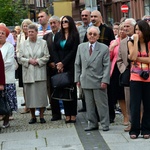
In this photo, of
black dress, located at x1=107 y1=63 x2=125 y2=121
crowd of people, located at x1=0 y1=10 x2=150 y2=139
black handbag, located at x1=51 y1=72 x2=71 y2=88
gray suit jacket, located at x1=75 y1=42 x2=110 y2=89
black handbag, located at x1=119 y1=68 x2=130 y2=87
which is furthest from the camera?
black handbag, located at x1=51 y1=72 x2=71 y2=88

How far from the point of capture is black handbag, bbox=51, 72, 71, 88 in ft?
35.6

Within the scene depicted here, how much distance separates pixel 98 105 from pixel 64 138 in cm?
90

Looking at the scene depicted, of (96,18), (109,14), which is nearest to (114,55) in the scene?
(96,18)

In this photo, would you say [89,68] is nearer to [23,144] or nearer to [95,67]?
[95,67]

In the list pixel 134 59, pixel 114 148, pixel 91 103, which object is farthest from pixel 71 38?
pixel 114 148

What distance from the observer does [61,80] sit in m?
10.9

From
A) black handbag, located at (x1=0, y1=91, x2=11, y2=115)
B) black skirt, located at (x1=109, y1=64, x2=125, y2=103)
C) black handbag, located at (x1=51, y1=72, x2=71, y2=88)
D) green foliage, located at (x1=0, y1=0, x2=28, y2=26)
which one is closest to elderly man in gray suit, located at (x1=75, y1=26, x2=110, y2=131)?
black skirt, located at (x1=109, y1=64, x2=125, y2=103)

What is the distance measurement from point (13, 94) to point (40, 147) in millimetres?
2785

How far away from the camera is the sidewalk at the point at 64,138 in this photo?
8758 mm

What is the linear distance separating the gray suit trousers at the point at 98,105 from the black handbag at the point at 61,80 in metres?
0.92

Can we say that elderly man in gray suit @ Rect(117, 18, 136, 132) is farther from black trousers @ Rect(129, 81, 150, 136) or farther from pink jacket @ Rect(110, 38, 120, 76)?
pink jacket @ Rect(110, 38, 120, 76)

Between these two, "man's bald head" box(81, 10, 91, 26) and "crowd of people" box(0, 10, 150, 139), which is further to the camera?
"man's bald head" box(81, 10, 91, 26)

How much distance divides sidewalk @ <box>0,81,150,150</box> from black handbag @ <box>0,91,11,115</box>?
371mm

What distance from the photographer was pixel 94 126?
10094mm
